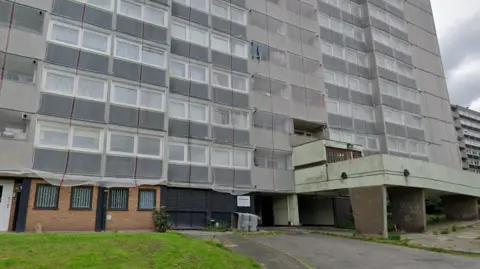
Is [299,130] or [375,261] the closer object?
[375,261]

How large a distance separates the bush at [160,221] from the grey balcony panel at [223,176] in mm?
4668

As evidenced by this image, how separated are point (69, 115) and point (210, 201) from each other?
9763mm

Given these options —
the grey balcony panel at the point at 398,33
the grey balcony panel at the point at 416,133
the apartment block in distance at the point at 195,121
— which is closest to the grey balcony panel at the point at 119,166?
the apartment block in distance at the point at 195,121

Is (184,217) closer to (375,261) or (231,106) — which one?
(231,106)

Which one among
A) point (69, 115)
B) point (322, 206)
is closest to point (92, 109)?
point (69, 115)

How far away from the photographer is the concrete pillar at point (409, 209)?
23422 mm

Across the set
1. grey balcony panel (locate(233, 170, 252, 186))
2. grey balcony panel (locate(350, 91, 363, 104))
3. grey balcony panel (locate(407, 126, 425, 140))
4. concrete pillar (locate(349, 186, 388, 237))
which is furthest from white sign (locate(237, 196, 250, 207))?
grey balcony panel (locate(407, 126, 425, 140))

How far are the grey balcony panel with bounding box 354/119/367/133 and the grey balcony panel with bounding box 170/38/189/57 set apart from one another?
17457 mm

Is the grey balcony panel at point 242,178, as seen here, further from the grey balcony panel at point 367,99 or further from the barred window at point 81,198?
the grey balcony panel at point 367,99

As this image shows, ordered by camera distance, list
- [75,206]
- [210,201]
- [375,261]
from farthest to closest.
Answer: [210,201] < [75,206] < [375,261]

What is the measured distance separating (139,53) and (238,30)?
9122mm

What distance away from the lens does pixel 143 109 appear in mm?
22609

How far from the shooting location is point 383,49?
40.2m

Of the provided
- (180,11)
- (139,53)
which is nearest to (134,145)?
(139,53)
